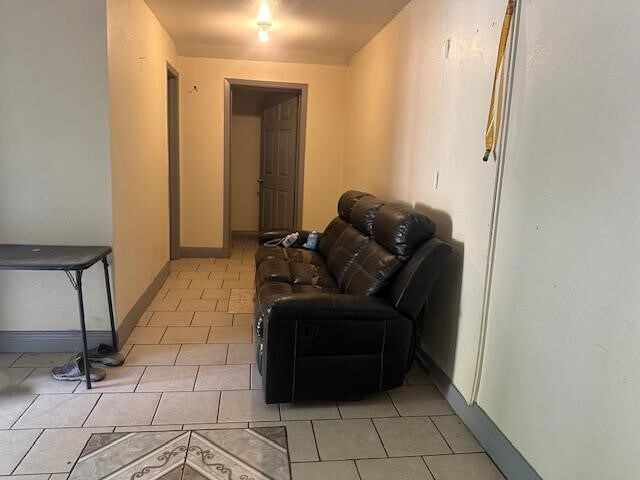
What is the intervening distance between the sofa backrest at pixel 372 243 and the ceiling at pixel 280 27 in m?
1.43

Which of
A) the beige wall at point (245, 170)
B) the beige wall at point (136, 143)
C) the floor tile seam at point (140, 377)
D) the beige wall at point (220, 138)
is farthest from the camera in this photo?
the beige wall at point (245, 170)

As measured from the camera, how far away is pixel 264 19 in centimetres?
400

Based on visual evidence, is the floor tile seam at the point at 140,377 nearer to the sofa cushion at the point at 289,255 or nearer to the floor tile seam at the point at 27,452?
the floor tile seam at the point at 27,452

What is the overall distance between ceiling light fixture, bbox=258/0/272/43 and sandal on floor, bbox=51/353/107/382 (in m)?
2.74

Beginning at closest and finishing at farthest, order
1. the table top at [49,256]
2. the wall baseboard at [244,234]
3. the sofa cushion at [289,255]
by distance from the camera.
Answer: the table top at [49,256] < the sofa cushion at [289,255] < the wall baseboard at [244,234]

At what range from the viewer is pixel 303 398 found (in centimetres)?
239

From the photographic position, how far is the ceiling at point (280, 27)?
3.64 m

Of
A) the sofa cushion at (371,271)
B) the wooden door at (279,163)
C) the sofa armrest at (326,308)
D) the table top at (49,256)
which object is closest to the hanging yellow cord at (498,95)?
the sofa cushion at (371,271)

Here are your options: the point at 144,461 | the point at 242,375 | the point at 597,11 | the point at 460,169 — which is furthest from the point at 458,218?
the point at 144,461

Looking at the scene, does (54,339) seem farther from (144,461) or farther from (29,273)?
(144,461)

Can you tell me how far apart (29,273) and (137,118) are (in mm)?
1303

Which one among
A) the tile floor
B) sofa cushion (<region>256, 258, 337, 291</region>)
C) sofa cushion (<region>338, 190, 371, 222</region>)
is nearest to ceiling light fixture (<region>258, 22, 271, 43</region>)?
sofa cushion (<region>338, 190, 371, 222</region>)

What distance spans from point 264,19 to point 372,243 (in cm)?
221

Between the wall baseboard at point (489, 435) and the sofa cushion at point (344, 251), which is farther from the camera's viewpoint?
the sofa cushion at point (344, 251)
